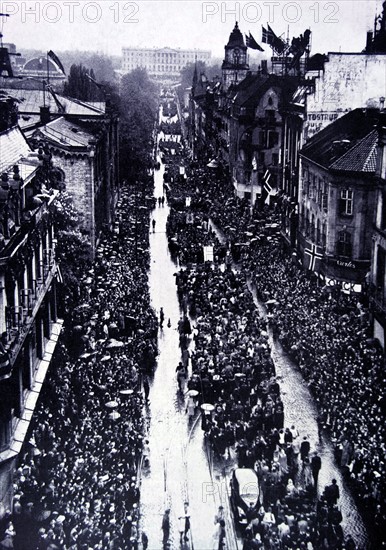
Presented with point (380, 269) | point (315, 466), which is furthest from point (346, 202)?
point (315, 466)

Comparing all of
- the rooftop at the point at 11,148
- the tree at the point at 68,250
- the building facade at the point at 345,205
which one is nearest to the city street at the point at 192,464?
the tree at the point at 68,250

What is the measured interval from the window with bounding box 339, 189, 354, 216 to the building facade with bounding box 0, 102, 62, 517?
19.6 metres

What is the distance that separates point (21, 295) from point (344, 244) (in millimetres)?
26317

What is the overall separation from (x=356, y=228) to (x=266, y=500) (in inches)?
1091

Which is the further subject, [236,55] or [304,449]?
[236,55]

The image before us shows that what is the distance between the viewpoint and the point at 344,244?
168 feet

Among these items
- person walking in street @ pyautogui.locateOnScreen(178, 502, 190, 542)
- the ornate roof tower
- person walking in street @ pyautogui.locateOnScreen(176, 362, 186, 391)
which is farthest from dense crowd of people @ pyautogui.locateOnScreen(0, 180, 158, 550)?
the ornate roof tower

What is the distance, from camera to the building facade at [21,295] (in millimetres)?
26391

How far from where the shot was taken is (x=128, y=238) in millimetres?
65812

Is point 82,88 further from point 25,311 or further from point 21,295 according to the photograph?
Answer: point 21,295

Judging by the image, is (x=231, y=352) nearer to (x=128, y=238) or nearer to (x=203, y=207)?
(x=128, y=238)

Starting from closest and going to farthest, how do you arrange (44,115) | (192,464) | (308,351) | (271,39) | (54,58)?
(192,464) < (308,351) < (44,115) < (271,39) < (54,58)

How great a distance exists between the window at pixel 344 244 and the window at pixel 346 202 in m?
1.27

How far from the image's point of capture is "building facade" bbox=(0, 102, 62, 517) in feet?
86.6
